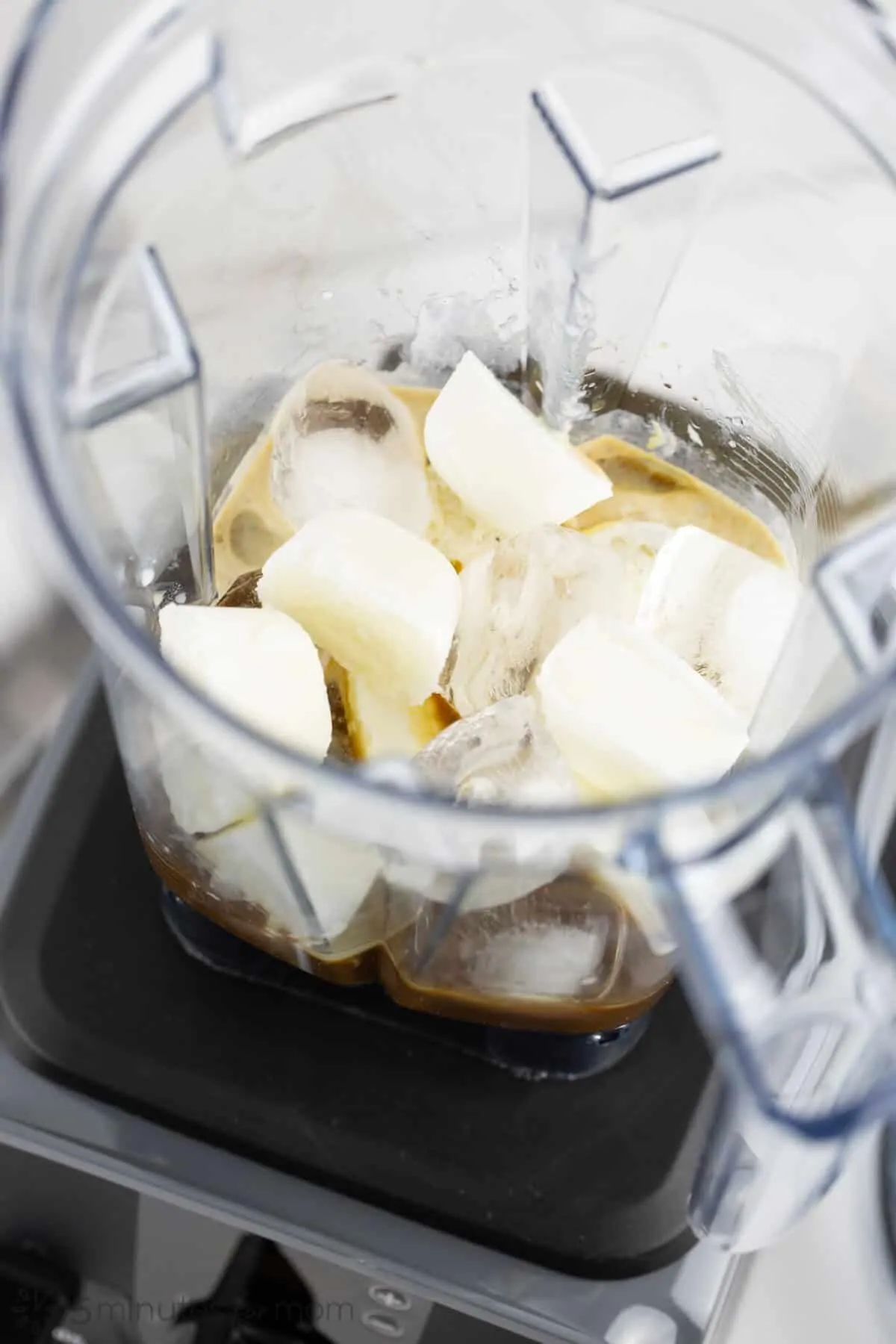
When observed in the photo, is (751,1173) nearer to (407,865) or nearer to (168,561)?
(407,865)

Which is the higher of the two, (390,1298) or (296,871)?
(296,871)

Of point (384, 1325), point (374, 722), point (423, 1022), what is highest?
point (374, 722)

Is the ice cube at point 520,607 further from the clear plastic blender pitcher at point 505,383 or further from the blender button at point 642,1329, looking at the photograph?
the blender button at point 642,1329

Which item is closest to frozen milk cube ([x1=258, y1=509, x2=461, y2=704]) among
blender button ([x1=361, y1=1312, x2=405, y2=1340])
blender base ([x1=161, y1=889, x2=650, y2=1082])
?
blender base ([x1=161, y1=889, x2=650, y2=1082])

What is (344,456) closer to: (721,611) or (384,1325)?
(721,611)

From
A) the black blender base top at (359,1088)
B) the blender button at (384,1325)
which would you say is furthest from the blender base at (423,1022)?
the blender button at (384,1325)

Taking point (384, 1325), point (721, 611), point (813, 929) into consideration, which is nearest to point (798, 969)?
point (813, 929)

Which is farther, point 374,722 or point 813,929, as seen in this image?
point 374,722
